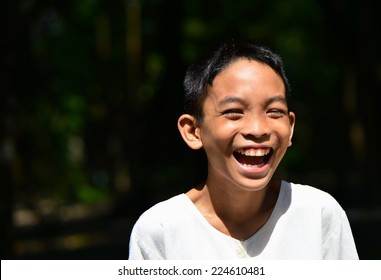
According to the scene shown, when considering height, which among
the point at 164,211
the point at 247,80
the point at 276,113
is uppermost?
the point at 247,80

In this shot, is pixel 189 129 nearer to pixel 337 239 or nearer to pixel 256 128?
pixel 256 128

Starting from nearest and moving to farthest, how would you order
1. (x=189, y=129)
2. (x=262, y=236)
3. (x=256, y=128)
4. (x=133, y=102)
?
(x=256, y=128)
(x=262, y=236)
(x=189, y=129)
(x=133, y=102)

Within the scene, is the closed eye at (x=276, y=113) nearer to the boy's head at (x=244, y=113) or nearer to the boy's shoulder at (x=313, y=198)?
the boy's head at (x=244, y=113)

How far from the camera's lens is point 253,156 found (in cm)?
256

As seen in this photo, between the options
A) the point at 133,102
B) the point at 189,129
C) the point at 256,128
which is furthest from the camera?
the point at 133,102

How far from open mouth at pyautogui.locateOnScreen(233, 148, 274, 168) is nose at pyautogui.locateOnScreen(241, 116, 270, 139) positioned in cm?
5

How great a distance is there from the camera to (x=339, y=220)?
8.61ft

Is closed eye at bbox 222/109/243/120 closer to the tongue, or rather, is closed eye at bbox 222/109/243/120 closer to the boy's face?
the boy's face

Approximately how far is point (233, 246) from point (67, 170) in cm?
1962

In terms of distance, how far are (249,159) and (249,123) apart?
13 cm

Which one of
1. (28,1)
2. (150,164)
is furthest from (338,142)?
(28,1)

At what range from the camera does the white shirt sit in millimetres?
2590

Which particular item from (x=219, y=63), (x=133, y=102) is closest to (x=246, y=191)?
(x=219, y=63)

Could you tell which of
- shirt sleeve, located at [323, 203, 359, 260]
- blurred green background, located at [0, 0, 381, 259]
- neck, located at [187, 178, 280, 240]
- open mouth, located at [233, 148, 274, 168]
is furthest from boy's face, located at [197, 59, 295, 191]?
blurred green background, located at [0, 0, 381, 259]
